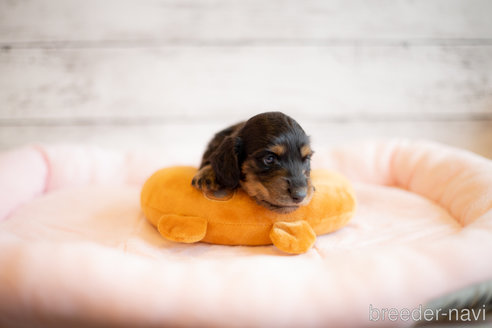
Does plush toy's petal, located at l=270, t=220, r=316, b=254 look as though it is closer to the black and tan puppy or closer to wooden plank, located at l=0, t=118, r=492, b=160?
the black and tan puppy

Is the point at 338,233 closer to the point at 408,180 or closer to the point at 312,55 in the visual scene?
the point at 408,180

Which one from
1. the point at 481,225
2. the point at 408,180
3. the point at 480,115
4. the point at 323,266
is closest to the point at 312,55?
the point at 408,180

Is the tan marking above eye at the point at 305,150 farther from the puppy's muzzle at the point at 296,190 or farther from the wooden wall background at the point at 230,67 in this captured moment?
the wooden wall background at the point at 230,67

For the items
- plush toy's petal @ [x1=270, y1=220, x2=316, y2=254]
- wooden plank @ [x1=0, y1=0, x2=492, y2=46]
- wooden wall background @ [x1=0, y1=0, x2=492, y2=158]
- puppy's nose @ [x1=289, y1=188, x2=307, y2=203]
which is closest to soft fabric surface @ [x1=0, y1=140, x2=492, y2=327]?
plush toy's petal @ [x1=270, y1=220, x2=316, y2=254]

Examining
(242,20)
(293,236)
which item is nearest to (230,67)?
(242,20)

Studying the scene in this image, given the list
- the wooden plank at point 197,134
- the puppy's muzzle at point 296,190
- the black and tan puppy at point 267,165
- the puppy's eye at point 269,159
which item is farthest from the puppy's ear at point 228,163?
the wooden plank at point 197,134

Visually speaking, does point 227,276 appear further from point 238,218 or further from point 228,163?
point 228,163

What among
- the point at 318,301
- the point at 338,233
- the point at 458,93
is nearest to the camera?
the point at 318,301
